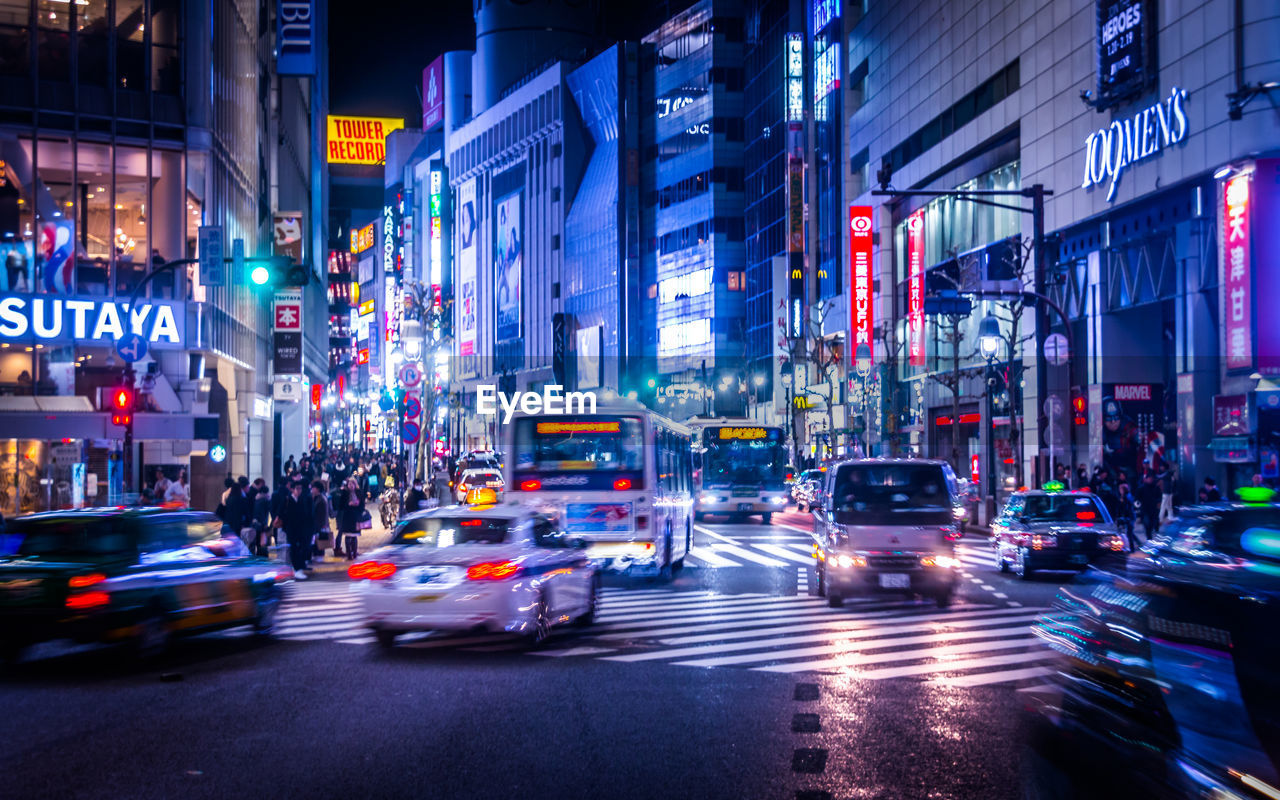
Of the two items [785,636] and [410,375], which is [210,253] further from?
[785,636]

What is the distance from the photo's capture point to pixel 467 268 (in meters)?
142

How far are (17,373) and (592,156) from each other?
85.9 m

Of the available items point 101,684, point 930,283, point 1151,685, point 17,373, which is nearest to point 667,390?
point 930,283

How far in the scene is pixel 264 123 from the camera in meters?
50.4

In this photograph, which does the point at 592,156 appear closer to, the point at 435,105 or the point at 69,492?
the point at 435,105

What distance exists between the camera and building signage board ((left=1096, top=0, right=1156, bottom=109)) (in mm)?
36719

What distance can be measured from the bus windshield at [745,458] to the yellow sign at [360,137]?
147201 millimetres

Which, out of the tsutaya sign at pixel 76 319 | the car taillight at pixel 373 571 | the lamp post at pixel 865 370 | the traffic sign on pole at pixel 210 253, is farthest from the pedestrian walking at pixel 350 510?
the lamp post at pixel 865 370

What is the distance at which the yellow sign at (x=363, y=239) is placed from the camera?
180200 mm

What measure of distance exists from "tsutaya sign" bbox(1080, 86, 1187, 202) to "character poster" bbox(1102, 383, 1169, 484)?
622cm

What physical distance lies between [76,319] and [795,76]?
5802 centimetres

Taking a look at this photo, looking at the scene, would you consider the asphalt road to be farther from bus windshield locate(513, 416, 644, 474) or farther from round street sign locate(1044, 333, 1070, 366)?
round street sign locate(1044, 333, 1070, 366)

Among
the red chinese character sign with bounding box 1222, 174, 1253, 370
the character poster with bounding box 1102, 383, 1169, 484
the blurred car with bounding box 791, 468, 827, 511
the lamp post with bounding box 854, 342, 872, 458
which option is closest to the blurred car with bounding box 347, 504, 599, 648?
the red chinese character sign with bounding box 1222, 174, 1253, 370

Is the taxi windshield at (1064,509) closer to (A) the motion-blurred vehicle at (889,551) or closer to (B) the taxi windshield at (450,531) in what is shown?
(A) the motion-blurred vehicle at (889,551)
